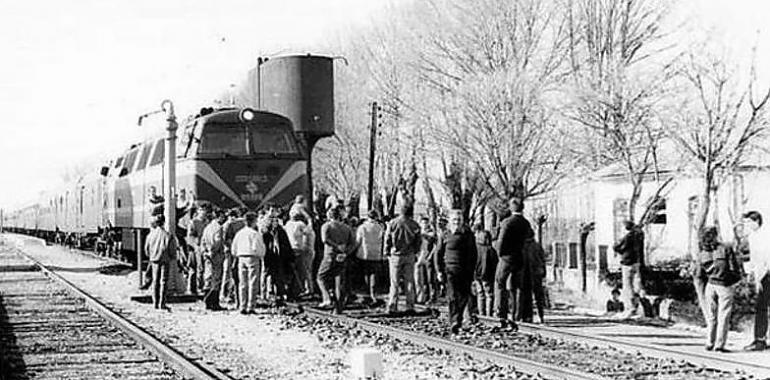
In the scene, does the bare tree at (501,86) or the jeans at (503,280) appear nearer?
the jeans at (503,280)

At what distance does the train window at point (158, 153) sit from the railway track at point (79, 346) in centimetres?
391

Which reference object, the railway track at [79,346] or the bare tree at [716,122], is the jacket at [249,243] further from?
the bare tree at [716,122]

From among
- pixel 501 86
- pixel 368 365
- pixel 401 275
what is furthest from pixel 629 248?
pixel 501 86

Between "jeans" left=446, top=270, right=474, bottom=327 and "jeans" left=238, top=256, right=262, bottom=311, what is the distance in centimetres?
417

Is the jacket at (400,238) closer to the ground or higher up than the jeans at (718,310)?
higher up

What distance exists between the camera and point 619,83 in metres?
Result: 31.5

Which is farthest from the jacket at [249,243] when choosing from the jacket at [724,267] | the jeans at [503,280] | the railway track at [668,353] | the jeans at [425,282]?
the jacket at [724,267]

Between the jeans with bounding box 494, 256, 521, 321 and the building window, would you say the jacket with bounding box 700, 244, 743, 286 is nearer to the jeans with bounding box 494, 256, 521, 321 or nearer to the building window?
the jeans with bounding box 494, 256, 521, 321

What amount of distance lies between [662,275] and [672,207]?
10370mm

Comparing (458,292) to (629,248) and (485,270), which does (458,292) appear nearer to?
(485,270)

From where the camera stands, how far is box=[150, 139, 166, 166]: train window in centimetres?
2467

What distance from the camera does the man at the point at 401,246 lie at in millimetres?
16703

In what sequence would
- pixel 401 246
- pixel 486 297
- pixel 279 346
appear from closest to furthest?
pixel 279 346 → pixel 401 246 → pixel 486 297

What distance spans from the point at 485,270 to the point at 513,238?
1442 mm
